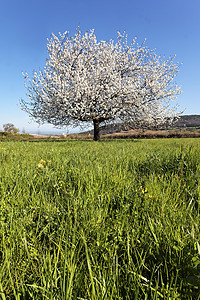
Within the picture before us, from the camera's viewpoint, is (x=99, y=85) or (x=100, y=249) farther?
(x=99, y=85)

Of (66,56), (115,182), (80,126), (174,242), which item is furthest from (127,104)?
(174,242)

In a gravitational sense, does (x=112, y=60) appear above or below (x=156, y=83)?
above

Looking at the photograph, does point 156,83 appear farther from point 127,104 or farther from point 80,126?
point 80,126

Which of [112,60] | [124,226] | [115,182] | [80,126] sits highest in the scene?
[112,60]

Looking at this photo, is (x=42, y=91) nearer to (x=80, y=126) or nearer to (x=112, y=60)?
(x=80, y=126)

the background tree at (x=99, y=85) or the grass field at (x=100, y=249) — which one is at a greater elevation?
the background tree at (x=99, y=85)

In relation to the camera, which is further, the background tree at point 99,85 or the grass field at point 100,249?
the background tree at point 99,85

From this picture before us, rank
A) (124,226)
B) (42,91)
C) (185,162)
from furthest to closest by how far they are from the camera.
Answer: (42,91) → (185,162) → (124,226)

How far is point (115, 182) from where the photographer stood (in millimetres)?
2482

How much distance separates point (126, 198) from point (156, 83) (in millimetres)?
16548

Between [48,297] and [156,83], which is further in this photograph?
[156,83]

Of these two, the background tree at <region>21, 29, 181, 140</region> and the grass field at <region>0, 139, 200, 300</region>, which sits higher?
the background tree at <region>21, 29, 181, 140</region>

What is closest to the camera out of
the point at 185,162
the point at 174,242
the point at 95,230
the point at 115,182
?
the point at 174,242

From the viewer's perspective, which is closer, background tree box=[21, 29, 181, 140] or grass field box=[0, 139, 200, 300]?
grass field box=[0, 139, 200, 300]
